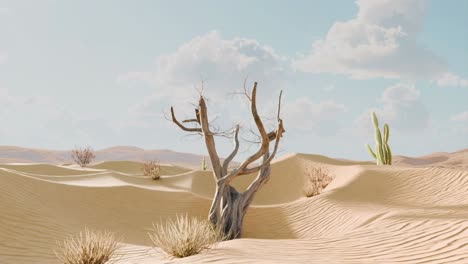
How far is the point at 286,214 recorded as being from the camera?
1462 cm

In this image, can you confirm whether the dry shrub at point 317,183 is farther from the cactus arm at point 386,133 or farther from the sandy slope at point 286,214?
the cactus arm at point 386,133

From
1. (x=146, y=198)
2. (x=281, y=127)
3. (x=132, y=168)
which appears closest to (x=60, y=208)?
(x=146, y=198)

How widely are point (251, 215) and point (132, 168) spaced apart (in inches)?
742

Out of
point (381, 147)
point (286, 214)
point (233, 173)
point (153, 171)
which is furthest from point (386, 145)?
point (233, 173)

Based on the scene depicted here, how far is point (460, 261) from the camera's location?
598 centimetres

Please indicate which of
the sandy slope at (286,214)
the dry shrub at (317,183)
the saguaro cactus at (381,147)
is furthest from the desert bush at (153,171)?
the saguaro cactus at (381,147)

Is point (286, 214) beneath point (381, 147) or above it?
beneath

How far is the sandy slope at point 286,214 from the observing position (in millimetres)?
6812

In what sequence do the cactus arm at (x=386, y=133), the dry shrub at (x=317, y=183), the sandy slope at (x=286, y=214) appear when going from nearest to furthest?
the sandy slope at (x=286, y=214) → the dry shrub at (x=317, y=183) → the cactus arm at (x=386, y=133)

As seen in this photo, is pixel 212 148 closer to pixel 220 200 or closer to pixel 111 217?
pixel 220 200

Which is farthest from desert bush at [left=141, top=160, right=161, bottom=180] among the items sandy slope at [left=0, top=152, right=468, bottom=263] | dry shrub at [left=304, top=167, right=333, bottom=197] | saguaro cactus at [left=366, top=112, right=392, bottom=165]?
saguaro cactus at [left=366, top=112, right=392, bottom=165]

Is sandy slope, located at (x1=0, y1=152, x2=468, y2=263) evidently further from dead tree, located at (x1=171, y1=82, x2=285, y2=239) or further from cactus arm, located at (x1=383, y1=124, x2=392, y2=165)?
cactus arm, located at (x1=383, y1=124, x2=392, y2=165)

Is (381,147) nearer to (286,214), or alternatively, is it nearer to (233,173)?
(286,214)

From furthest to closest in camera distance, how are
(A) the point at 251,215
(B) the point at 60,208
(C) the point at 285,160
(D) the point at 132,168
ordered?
(D) the point at 132,168 → (C) the point at 285,160 → (A) the point at 251,215 → (B) the point at 60,208
